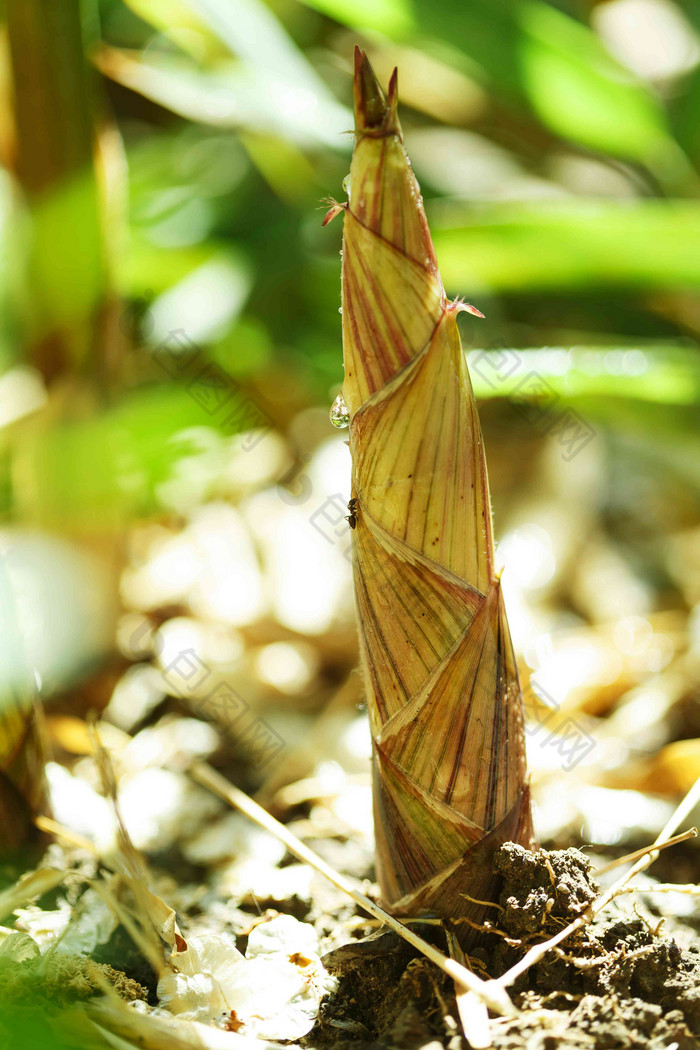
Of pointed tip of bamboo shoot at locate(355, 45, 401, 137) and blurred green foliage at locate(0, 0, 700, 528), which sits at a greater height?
blurred green foliage at locate(0, 0, 700, 528)

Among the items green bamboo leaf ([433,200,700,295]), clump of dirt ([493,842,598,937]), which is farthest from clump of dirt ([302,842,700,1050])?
green bamboo leaf ([433,200,700,295])

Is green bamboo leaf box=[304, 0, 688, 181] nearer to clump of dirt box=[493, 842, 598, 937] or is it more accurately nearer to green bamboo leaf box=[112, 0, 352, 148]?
green bamboo leaf box=[112, 0, 352, 148]

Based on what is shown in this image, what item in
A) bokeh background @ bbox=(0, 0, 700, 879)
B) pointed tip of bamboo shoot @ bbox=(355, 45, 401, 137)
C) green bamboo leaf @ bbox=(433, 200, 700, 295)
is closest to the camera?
pointed tip of bamboo shoot @ bbox=(355, 45, 401, 137)

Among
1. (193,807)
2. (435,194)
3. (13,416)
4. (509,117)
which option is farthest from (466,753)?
(509,117)

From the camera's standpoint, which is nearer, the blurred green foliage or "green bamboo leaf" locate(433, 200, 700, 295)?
the blurred green foliage

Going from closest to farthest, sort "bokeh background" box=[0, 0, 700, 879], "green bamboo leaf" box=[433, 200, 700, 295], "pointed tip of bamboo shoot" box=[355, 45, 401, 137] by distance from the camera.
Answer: "pointed tip of bamboo shoot" box=[355, 45, 401, 137]
"bokeh background" box=[0, 0, 700, 879]
"green bamboo leaf" box=[433, 200, 700, 295]

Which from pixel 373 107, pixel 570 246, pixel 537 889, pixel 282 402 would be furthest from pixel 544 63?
pixel 537 889

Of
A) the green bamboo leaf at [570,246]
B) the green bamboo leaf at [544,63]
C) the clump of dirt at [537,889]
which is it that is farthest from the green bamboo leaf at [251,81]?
the clump of dirt at [537,889]

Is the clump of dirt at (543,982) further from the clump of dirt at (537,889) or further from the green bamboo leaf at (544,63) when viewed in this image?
the green bamboo leaf at (544,63)
